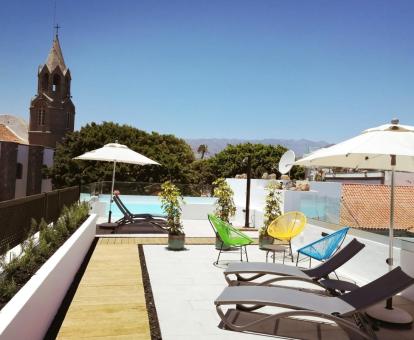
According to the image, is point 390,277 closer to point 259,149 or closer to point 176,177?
point 176,177

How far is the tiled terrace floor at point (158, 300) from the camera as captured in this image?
4.37 metres

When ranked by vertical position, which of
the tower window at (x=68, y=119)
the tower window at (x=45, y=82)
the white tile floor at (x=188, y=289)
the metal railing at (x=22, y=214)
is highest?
the tower window at (x=45, y=82)

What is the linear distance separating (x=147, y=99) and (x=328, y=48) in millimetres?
25296

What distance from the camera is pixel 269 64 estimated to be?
25.7 metres

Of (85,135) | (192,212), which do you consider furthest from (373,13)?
(85,135)

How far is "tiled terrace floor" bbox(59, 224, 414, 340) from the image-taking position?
172 inches

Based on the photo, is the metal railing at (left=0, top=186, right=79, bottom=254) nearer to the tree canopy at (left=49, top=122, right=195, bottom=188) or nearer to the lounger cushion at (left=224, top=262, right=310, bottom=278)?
the lounger cushion at (left=224, top=262, right=310, bottom=278)

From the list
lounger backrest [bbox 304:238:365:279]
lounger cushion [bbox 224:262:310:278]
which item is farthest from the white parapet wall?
lounger backrest [bbox 304:238:365:279]

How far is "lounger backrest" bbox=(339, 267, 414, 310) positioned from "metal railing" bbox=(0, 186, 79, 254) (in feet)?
13.3

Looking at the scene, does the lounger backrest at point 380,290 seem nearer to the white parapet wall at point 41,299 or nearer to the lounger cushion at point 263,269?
the lounger cushion at point 263,269

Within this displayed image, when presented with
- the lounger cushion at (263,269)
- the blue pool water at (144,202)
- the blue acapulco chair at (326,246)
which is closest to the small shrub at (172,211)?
the blue acapulco chair at (326,246)

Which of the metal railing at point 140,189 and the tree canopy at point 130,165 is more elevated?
the tree canopy at point 130,165

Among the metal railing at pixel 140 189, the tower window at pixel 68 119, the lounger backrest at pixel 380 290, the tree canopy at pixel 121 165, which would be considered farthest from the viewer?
the tower window at pixel 68 119

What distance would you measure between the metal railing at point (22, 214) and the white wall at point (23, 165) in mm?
36123
